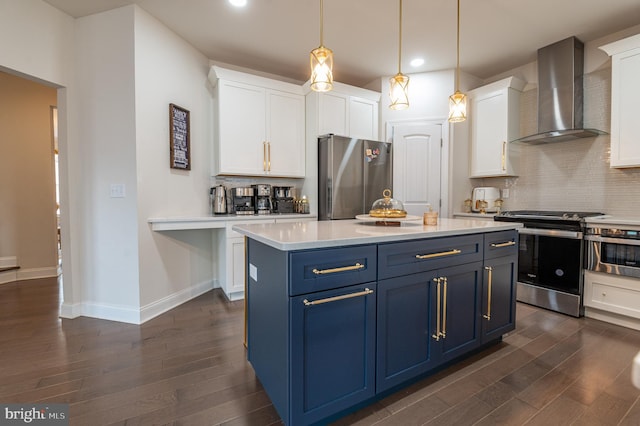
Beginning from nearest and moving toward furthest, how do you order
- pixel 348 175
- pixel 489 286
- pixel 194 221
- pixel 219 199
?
pixel 489 286, pixel 194 221, pixel 219 199, pixel 348 175

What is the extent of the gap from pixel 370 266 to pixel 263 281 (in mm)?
563

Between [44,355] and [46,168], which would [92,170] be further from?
[46,168]

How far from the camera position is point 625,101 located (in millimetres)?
2785

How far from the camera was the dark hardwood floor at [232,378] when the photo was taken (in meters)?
1.53

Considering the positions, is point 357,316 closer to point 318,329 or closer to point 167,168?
point 318,329

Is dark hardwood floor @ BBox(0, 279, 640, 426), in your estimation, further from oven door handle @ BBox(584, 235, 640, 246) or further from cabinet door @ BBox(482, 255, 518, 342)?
oven door handle @ BBox(584, 235, 640, 246)

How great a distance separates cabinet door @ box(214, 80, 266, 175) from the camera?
11.2 ft

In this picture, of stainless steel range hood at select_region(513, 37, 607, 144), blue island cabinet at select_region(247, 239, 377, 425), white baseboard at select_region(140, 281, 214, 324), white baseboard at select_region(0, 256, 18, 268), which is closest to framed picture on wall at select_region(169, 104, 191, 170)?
white baseboard at select_region(140, 281, 214, 324)

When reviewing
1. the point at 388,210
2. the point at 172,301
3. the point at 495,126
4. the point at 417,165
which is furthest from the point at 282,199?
the point at 495,126

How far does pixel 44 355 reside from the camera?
82.7 inches

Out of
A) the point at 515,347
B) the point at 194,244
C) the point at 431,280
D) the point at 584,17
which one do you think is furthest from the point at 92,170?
the point at 584,17

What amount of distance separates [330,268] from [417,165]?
10.3ft

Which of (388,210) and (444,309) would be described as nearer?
(444,309)

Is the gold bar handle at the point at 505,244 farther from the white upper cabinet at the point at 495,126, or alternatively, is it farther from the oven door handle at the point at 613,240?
the white upper cabinet at the point at 495,126
